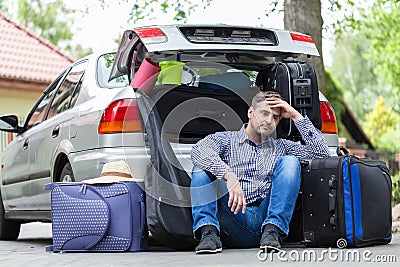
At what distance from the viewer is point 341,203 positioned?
6.43m

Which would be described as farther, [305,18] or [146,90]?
[305,18]

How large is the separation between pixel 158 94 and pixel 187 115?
0.91 ft

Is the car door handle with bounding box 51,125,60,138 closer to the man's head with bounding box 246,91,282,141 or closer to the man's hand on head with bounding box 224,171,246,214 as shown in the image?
the man's head with bounding box 246,91,282,141

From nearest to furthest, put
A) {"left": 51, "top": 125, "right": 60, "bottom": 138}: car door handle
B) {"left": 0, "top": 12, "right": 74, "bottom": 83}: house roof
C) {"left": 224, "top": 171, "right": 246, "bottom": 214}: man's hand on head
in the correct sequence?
{"left": 224, "top": 171, "right": 246, "bottom": 214}: man's hand on head
{"left": 51, "top": 125, "right": 60, "bottom": 138}: car door handle
{"left": 0, "top": 12, "right": 74, "bottom": 83}: house roof

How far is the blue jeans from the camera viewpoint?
625 centimetres

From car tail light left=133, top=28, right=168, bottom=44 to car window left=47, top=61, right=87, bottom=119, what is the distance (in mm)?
1210

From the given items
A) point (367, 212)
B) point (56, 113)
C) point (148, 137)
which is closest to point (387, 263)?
point (367, 212)

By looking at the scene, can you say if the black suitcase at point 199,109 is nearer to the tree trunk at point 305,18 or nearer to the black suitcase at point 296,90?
the black suitcase at point 296,90

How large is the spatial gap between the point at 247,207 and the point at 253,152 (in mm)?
414

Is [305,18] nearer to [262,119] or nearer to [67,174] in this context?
[67,174]

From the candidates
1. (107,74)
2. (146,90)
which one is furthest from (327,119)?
(107,74)

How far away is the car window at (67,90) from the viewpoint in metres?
7.89

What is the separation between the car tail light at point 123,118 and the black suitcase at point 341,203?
→ 1.29 m

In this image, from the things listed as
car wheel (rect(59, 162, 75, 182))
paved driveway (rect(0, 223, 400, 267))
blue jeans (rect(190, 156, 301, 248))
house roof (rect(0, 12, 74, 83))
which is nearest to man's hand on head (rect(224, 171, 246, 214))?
blue jeans (rect(190, 156, 301, 248))
